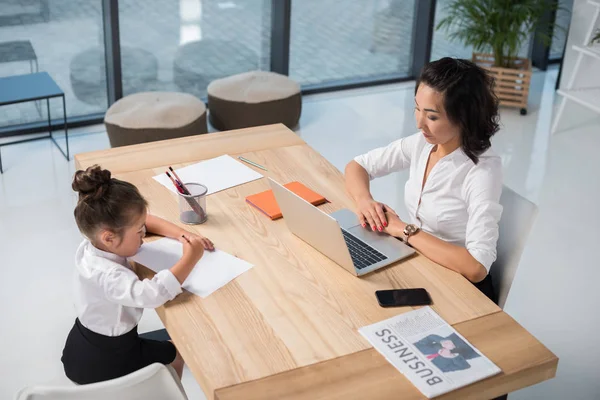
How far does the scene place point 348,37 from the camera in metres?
5.86

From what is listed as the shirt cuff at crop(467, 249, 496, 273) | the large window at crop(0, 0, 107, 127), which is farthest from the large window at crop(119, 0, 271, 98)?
the shirt cuff at crop(467, 249, 496, 273)

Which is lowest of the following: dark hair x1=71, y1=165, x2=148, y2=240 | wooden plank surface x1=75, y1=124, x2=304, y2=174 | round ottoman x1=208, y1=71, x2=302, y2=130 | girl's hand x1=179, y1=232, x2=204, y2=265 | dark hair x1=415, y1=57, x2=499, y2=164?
round ottoman x1=208, y1=71, x2=302, y2=130

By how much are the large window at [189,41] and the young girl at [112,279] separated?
2.94 m

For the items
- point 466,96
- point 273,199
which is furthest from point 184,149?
point 466,96

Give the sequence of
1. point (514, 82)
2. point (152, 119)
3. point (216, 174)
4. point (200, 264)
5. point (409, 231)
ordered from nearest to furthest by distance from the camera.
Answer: point (200, 264), point (409, 231), point (216, 174), point (152, 119), point (514, 82)

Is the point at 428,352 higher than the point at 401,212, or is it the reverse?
the point at 428,352

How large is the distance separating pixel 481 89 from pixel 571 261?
179 cm

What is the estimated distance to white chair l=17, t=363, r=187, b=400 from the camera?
1.84m

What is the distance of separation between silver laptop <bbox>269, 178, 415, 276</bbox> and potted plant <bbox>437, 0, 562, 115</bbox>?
130 inches

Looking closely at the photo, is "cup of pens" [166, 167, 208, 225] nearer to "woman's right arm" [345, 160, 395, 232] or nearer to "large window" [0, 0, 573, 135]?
"woman's right arm" [345, 160, 395, 232]

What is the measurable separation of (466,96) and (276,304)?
833 mm

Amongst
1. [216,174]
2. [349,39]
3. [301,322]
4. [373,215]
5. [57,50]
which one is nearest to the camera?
[301,322]

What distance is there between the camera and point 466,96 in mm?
2348

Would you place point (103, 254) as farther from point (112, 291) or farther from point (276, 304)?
point (276, 304)
